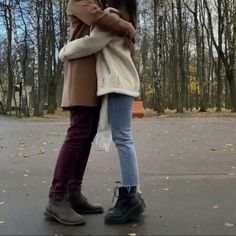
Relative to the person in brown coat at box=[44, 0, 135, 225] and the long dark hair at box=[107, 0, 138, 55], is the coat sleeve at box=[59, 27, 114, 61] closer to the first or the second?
the person in brown coat at box=[44, 0, 135, 225]

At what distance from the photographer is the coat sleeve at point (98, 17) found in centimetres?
402

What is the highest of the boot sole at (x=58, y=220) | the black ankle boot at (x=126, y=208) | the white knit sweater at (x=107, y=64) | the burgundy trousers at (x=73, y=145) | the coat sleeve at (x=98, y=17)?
the coat sleeve at (x=98, y=17)

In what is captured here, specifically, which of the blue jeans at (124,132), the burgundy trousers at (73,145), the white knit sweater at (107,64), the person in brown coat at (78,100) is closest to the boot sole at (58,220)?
the person in brown coat at (78,100)

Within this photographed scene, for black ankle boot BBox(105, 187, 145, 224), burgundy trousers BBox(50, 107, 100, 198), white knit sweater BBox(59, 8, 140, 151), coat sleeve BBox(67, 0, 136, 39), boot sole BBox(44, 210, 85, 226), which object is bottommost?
boot sole BBox(44, 210, 85, 226)

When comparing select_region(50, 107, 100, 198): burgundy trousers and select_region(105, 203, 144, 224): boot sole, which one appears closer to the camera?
select_region(105, 203, 144, 224): boot sole

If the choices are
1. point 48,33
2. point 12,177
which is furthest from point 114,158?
point 48,33

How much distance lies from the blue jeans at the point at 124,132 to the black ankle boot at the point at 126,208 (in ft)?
0.22

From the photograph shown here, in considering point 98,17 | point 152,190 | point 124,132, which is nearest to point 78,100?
point 124,132

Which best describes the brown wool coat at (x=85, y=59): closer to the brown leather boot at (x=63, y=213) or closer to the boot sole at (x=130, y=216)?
the brown leather boot at (x=63, y=213)

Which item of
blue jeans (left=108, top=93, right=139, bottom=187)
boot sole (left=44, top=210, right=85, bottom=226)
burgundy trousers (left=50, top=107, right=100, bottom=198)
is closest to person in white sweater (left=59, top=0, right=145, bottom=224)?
blue jeans (left=108, top=93, right=139, bottom=187)

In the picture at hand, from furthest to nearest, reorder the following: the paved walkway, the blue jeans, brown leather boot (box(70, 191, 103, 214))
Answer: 1. brown leather boot (box(70, 191, 103, 214))
2. the blue jeans
3. the paved walkway

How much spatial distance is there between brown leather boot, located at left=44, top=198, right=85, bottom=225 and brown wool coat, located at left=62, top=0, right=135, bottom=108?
0.77m

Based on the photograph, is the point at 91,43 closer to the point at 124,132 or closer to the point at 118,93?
the point at 118,93

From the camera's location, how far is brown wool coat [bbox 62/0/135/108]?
13.2 feet
